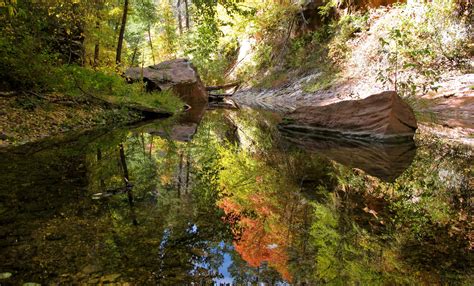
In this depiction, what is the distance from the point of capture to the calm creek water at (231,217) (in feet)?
8.35

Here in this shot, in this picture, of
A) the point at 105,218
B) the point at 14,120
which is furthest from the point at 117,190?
the point at 14,120

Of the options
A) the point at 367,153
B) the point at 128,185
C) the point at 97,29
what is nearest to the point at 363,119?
the point at 367,153

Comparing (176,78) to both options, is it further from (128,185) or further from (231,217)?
(231,217)

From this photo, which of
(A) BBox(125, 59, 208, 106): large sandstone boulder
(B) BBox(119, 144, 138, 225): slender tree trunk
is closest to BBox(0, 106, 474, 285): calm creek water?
(B) BBox(119, 144, 138, 225): slender tree trunk

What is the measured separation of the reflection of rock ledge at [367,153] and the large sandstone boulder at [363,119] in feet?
1.23

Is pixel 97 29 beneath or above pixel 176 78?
above

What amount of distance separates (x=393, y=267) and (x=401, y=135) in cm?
673

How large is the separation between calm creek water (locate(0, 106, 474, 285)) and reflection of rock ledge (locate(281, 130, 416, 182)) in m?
0.06

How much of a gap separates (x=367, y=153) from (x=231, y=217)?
15.0 feet

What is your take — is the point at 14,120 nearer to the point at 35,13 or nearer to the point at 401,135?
the point at 35,13

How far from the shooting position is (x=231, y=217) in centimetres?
366

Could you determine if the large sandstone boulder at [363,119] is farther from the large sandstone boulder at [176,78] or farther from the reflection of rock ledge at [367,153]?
the large sandstone boulder at [176,78]

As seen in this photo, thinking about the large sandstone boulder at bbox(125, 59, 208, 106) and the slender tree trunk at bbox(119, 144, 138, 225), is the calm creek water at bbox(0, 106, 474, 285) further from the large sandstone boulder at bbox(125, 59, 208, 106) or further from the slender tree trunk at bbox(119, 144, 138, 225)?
the large sandstone boulder at bbox(125, 59, 208, 106)

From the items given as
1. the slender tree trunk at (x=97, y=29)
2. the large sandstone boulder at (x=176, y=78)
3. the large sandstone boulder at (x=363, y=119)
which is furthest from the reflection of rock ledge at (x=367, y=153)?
the slender tree trunk at (x=97, y=29)
